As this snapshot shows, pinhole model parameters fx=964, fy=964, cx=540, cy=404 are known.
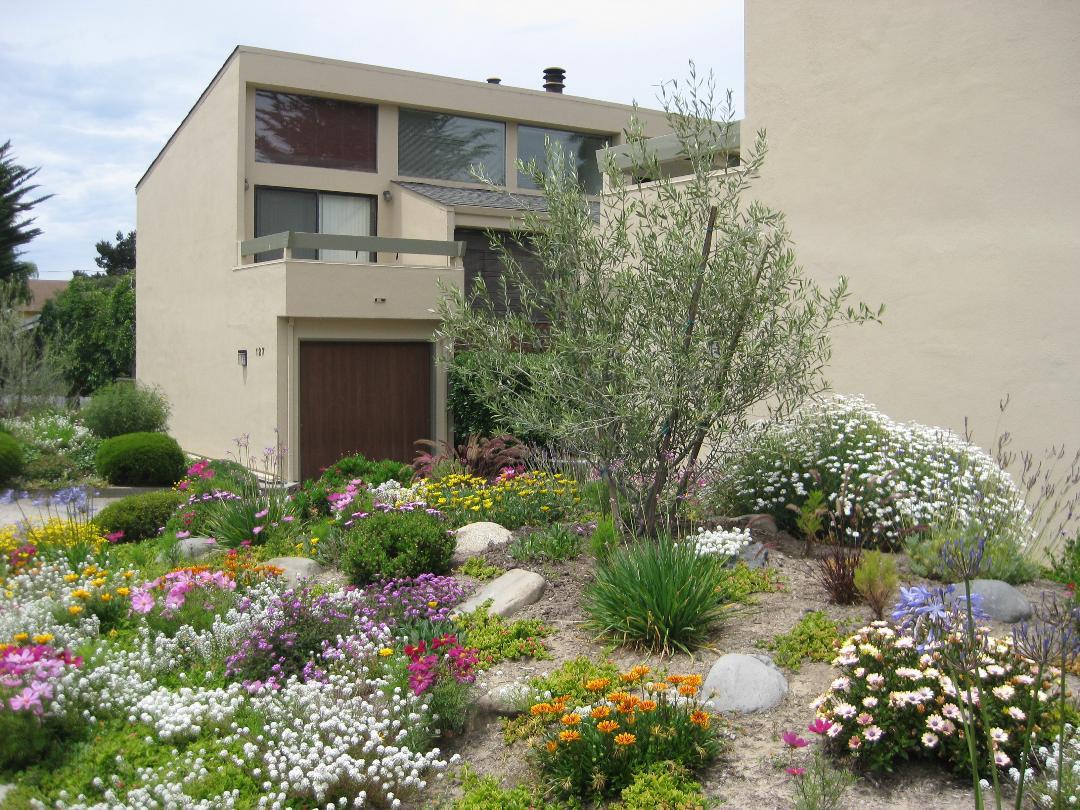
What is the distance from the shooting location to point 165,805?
188 inches

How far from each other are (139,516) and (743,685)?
7.50 metres

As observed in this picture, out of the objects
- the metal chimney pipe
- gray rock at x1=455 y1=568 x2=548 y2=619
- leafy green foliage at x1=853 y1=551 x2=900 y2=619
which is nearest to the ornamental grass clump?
leafy green foliage at x1=853 y1=551 x2=900 y2=619

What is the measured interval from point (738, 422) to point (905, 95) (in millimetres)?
4848

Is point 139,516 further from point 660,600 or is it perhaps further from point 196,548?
point 660,600

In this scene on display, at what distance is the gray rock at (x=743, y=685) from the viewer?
5.37m

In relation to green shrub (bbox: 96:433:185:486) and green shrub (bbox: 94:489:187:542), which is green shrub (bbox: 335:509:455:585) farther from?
green shrub (bbox: 96:433:185:486)

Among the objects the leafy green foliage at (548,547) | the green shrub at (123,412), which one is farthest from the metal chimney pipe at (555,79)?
the leafy green foliage at (548,547)

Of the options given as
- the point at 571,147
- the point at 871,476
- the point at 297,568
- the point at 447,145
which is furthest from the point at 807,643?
the point at 571,147

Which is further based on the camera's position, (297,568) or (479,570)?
(297,568)

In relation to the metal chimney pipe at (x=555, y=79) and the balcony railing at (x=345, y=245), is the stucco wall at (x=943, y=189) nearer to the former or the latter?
the balcony railing at (x=345, y=245)

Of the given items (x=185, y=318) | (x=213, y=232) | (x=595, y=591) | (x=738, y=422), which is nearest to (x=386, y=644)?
(x=595, y=591)

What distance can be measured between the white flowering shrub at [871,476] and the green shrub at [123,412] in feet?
44.5

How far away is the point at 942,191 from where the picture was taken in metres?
10.1

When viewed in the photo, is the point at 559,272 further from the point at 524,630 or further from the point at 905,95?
the point at 905,95
